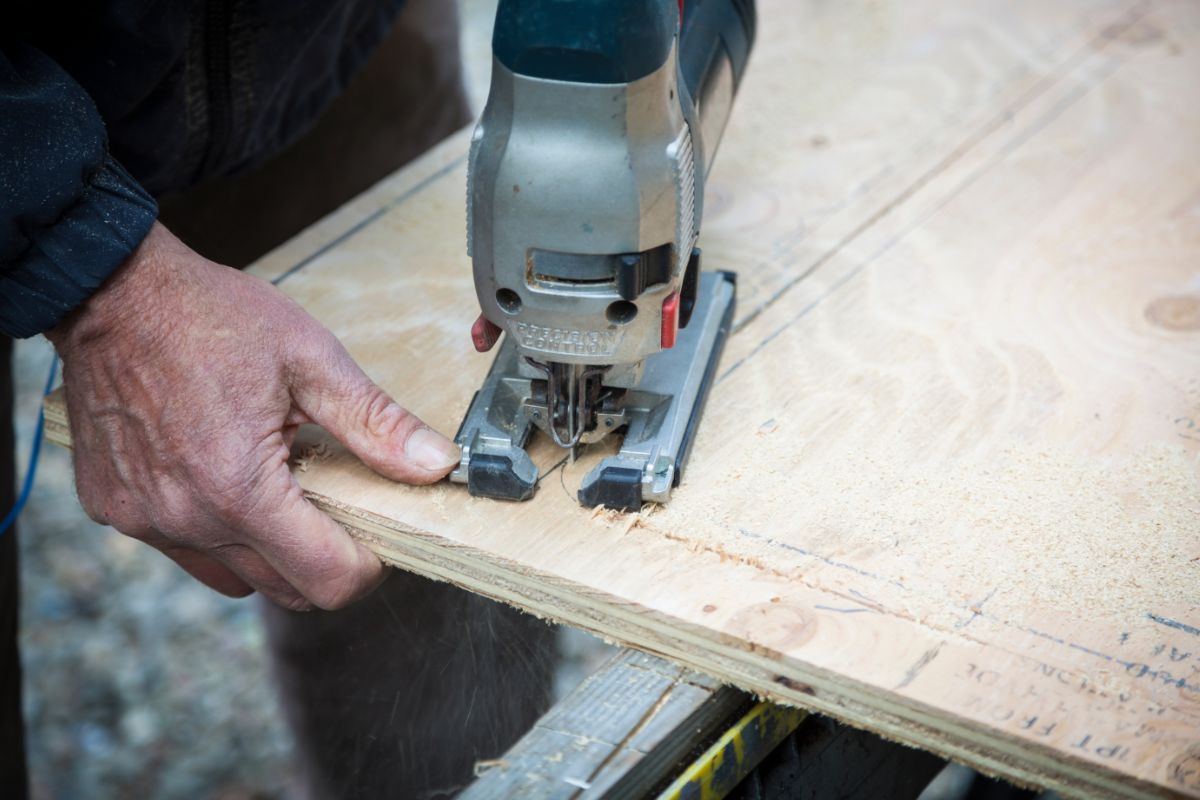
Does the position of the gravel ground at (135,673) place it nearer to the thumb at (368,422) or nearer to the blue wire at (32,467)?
the blue wire at (32,467)

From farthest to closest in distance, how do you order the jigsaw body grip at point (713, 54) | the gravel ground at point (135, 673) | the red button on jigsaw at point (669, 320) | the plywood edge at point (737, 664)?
1. the gravel ground at point (135, 673)
2. the jigsaw body grip at point (713, 54)
3. the red button on jigsaw at point (669, 320)
4. the plywood edge at point (737, 664)

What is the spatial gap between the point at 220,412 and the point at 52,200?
23 centimetres

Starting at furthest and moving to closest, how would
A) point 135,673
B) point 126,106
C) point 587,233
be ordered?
point 135,673 → point 126,106 → point 587,233

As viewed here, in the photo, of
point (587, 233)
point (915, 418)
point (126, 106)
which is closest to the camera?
point (587, 233)

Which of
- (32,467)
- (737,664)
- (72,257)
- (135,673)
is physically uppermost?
(72,257)

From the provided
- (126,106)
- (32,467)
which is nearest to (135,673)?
(32,467)

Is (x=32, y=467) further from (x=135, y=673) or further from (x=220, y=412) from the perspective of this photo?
(x=135, y=673)

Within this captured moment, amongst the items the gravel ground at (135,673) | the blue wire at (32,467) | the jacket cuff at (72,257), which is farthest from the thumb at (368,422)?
the gravel ground at (135,673)

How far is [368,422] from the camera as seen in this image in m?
1.11

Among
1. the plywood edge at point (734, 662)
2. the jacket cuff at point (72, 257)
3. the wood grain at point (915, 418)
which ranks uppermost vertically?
the jacket cuff at point (72, 257)

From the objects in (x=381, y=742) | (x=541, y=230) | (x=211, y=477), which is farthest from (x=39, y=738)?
(x=541, y=230)

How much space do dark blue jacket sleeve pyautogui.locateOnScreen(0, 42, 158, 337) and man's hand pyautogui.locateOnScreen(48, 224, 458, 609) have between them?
0.03 m

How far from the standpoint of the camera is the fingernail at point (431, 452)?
1.08m

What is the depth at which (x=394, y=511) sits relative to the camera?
1.09 meters
